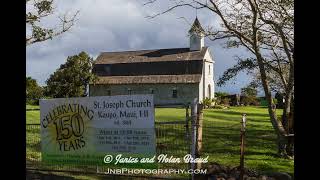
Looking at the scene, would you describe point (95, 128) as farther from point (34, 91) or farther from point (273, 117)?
point (34, 91)

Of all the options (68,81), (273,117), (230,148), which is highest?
(68,81)

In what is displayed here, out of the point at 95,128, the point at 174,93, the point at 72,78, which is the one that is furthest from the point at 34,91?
the point at 95,128

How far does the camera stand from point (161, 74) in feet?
255

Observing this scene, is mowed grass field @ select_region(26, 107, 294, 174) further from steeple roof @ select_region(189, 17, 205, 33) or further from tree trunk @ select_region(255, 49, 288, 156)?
steeple roof @ select_region(189, 17, 205, 33)

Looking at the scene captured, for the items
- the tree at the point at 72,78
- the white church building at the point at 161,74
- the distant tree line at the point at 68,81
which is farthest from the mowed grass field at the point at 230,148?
the white church building at the point at 161,74

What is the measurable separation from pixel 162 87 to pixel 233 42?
190 feet

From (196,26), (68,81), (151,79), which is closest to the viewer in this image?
(196,26)

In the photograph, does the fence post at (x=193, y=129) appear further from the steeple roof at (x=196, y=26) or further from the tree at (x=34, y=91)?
the tree at (x=34, y=91)

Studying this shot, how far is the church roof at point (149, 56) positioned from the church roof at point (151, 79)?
4376mm

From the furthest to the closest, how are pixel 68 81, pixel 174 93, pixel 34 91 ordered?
1. pixel 174 93
2. pixel 68 81
3. pixel 34 91

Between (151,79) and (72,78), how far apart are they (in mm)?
20766

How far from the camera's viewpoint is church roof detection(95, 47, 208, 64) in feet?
262

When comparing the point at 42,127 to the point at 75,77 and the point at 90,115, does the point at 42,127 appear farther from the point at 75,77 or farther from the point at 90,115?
the point at 75,77
